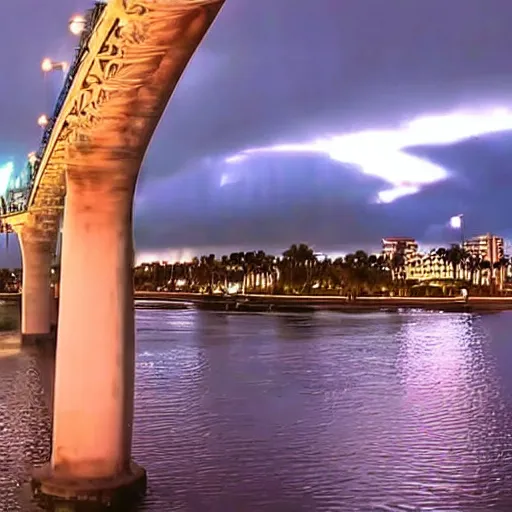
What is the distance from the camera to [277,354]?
92.1 feet

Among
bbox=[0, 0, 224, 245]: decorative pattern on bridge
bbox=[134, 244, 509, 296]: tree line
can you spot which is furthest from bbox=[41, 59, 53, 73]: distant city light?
bbox=[134, 244, 509, 296]: tree line

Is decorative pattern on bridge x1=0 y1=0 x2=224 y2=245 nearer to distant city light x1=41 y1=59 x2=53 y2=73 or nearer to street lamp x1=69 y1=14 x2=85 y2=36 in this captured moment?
street lamp x1=69 y1=14 x2=85 y2=36

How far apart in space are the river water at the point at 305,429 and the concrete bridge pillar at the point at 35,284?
5.27 m

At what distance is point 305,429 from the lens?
1432 cm

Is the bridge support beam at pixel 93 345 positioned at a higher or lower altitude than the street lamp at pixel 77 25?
lower

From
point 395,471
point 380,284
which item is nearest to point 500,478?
point 395,471

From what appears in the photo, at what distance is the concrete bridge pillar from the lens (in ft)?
109

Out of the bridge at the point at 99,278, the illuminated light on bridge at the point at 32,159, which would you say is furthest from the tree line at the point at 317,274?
the bridge at the point at 99,278

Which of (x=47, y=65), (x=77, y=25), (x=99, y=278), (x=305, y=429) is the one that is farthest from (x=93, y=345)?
(x=47, y=65)

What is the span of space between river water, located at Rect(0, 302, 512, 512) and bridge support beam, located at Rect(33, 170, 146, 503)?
0.74m

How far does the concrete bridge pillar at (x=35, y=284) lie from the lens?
33312mm

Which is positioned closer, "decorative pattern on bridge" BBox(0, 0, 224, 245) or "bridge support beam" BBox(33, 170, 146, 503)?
"decorative pattern on bridge" BBox(0, 0, 224, 245)

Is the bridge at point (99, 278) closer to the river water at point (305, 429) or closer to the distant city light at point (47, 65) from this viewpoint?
the river water at point (305, 429)

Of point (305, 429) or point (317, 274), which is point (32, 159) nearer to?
point (305, 429)
